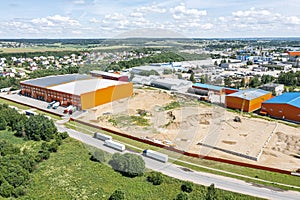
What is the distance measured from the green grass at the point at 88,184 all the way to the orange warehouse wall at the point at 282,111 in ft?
27.0

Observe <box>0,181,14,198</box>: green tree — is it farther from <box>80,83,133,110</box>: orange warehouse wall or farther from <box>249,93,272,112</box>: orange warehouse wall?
<box>249,93,272,112</box>: orange warehouse wall

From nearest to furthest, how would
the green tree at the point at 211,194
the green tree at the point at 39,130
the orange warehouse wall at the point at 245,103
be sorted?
the green tree at the point at 211,194 < the green tree at the point at 39,130 < the orange warehouse wall at the point at 245,103

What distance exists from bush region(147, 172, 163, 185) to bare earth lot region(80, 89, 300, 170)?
1.69m

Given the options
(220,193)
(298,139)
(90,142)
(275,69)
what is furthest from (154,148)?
(275,69)

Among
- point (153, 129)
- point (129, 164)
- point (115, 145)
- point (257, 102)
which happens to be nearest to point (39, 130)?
point (115, 145)

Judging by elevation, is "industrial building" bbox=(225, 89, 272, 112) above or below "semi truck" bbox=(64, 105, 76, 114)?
above

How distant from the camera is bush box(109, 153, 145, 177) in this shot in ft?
24.3

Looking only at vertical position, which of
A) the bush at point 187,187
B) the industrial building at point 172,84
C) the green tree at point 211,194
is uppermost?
the industrial building at point 172,84

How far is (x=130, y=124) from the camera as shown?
12258mm

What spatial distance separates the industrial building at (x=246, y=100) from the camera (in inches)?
574

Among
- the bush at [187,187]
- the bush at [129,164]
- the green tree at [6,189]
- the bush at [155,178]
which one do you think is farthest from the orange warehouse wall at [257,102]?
the green tree at [6,189]

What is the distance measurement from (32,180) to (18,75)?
74.7 ft

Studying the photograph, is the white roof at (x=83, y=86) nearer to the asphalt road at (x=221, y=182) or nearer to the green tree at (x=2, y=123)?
the green tree at (x=2, y=123)

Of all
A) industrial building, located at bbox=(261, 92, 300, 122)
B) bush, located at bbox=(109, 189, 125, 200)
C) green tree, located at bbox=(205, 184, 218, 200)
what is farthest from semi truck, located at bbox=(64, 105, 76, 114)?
industrial building, located at bbox=(261, 92, 300, 122)
